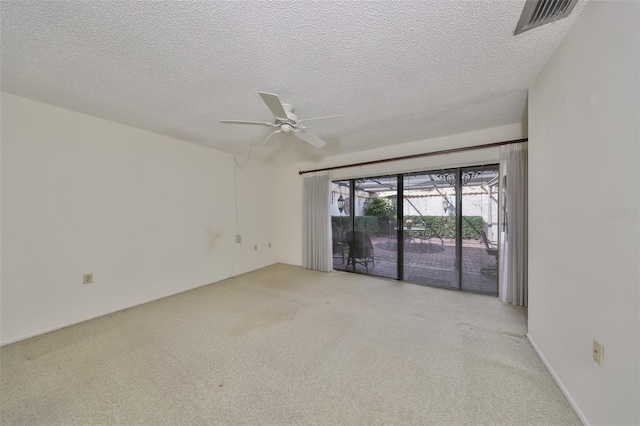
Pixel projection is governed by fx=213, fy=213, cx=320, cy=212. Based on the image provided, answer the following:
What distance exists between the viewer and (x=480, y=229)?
3.03 m

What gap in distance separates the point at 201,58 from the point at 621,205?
2547 mm

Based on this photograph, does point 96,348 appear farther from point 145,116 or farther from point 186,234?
point 145,116

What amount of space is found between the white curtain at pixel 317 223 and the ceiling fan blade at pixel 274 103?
233 centimetres

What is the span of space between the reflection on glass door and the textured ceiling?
1.10 m

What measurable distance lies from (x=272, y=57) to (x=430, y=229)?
3110mm

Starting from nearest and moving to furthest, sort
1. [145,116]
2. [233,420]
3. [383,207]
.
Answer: [233,420]
[145,116]
[383,207]

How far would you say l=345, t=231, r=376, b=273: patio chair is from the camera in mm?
3967

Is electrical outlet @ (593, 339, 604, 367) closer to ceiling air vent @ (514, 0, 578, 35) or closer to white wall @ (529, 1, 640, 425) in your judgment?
white wall @ (529, 1, 640, 425)

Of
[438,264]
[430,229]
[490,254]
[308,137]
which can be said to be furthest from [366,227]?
[308,137]

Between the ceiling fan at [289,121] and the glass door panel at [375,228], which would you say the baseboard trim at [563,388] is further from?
the ceiling fan at [289,121]

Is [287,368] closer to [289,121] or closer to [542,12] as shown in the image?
[289,121]

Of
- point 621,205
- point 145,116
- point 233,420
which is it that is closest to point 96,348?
point 233,420

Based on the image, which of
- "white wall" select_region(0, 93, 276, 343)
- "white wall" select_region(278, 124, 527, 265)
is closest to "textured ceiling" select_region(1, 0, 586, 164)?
"white wall" select_region(0, 93, 276, 343)

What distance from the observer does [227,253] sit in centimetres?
383
